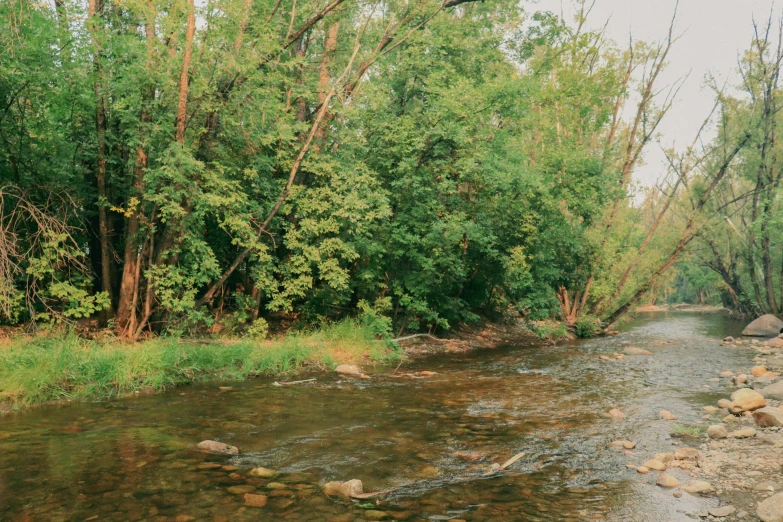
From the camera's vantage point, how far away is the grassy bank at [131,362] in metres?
8.35

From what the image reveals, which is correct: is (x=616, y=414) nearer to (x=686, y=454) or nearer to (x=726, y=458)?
(x=686, y=454)

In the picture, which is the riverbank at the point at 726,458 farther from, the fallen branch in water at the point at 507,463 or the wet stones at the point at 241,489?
the wet stones at the point at 241,489

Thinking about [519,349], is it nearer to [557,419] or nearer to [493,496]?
[557,419]

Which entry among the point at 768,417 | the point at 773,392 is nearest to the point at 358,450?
the point at 768,417

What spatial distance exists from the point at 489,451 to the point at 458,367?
6.89 m

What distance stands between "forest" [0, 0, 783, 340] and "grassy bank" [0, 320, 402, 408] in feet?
2.55

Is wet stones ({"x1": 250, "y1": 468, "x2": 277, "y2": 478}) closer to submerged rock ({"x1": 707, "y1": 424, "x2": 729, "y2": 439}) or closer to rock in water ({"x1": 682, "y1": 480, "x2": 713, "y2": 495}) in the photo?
rock in water ({"x1": 682, "y1": 480, "x2": 713, "y2": 495})

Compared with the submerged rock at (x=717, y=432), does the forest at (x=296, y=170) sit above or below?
above

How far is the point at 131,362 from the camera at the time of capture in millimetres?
9570

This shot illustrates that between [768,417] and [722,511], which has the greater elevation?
[768,417]

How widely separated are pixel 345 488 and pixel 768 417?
5869 mm

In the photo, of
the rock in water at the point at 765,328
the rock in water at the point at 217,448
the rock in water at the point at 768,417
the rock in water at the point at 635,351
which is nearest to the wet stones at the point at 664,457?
the rock in water at the point at 768,417

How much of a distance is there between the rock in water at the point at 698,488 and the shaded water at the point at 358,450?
217mm

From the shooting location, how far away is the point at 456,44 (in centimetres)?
1725
